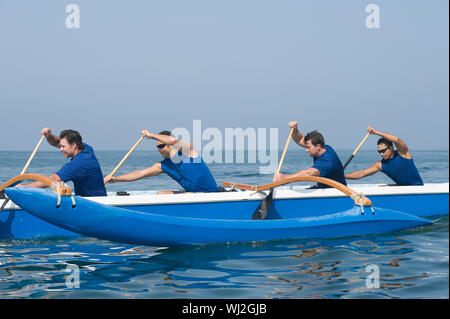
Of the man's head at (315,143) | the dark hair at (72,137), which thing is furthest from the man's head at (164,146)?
the man's head at (315,143)

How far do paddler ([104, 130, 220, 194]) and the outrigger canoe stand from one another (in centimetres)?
29

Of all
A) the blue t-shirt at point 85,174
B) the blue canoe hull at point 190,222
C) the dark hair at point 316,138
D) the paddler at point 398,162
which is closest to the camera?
the blue canoe hull at point 190,222

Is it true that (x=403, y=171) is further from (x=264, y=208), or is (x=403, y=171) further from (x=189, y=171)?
(x=189, y=171)

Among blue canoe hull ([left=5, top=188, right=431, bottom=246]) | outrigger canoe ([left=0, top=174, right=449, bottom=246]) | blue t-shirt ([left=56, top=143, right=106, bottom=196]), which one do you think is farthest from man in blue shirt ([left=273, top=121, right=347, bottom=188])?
blue t-shirt ([left=56, top=143, right=106, bottom=196])

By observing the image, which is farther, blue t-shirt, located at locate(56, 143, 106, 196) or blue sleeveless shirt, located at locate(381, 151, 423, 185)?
blue sleeveless shirt, located at locate(381, 151, 423, 185)

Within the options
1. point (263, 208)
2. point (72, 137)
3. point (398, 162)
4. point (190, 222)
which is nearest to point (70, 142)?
point (72, 137)

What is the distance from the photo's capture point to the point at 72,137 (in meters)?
6.20

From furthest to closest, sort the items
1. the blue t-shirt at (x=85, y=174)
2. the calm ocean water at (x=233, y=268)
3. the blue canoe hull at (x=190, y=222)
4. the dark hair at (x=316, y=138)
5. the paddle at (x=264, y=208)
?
the dark hair at (x=316, y=138), the paddle at (x=264, y=208), the blue t-shirt at (x=85, y=174), the blue canoe hull at (x=190, y=222), the calm ocean water at (x=233, y=268)

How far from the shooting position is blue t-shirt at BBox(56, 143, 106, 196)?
6027mm

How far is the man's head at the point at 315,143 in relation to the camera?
282 inches

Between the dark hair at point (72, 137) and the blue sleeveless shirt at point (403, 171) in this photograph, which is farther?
the blue sleeveless shirt at point (403, 171)

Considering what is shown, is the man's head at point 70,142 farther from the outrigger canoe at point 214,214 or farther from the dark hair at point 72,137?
the outrigger canoe at point 214,214

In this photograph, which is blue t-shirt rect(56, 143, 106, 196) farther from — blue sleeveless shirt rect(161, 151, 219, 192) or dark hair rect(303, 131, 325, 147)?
dark hair rect(303, 131, 325, 147)

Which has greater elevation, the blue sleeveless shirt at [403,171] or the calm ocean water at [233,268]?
the blue sleeveless shirt at [403,171]
